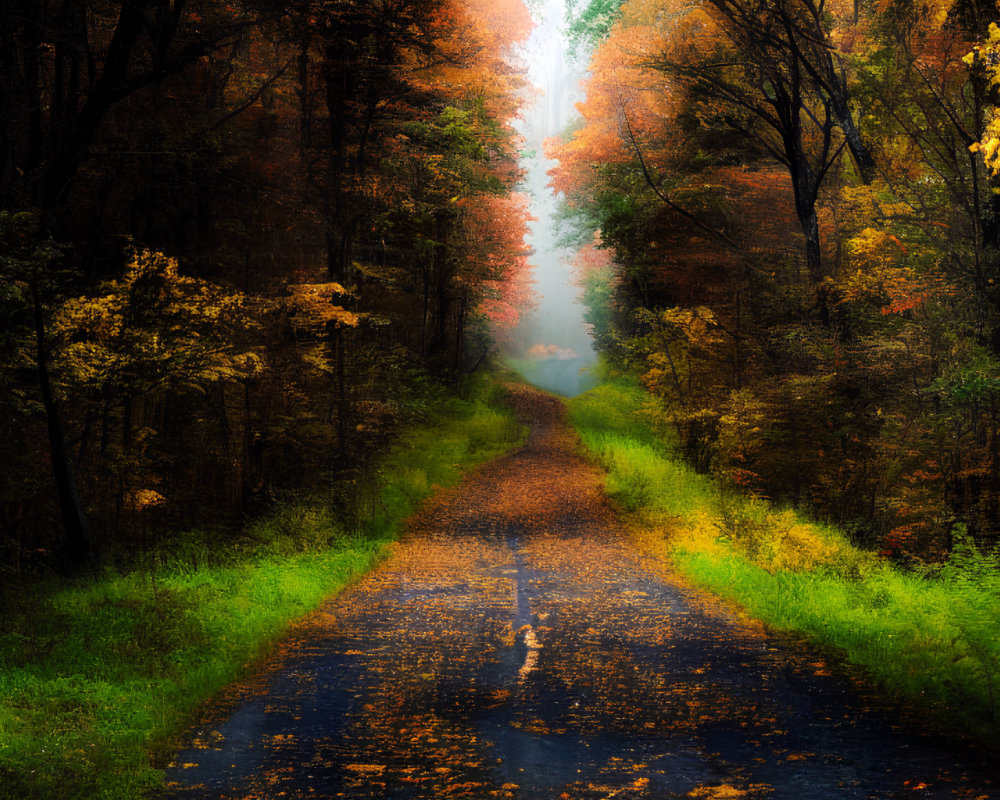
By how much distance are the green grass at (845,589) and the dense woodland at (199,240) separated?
6.00 m

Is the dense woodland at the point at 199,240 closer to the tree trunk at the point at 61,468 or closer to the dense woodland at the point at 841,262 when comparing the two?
the tree trunk at the point at 61,468

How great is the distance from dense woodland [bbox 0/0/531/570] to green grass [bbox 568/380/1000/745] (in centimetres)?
600

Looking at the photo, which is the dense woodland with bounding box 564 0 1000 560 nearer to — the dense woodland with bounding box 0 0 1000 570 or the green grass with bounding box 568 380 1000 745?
the dense woodland with bounding box 0 0 1000 570

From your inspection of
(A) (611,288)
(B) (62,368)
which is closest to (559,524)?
(B) (62,368)

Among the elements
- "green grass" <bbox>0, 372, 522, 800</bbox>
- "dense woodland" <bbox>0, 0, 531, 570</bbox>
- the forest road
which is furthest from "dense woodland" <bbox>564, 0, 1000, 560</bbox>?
"green grass" <bbox>0, 372, 522, 800</bbox>

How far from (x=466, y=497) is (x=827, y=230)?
1008 cm

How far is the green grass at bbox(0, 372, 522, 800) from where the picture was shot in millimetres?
Answer: 5223

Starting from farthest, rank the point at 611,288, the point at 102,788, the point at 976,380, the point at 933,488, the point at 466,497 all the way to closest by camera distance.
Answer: the point at 611,288, the point at 466,497, the point at 933,488, the point at 976,380, the point at 102,788

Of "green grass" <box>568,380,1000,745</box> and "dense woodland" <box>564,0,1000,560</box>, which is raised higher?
"dense woodland" <box>564,0,1000,560</box>

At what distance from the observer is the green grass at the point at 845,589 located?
6.40 metres

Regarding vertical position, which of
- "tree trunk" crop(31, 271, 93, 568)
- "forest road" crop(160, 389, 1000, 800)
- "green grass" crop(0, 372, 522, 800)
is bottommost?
"forest road" crop(160, 389, 1000, 800)

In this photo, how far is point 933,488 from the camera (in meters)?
12.6

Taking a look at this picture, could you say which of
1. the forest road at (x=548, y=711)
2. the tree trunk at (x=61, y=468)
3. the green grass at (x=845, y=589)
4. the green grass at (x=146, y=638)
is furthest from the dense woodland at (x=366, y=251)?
the forest road at (x=548, y=711)

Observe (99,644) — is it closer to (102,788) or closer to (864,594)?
(102,788)
